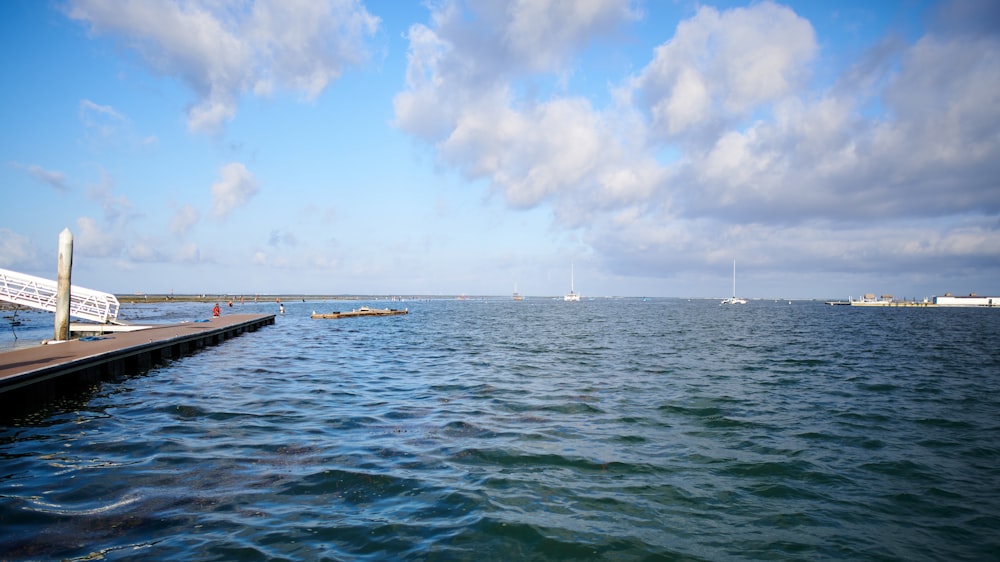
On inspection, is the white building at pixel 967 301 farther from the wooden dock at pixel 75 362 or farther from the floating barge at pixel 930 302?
the wooden dock at pixel 75 362

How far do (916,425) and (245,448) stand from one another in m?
17.2

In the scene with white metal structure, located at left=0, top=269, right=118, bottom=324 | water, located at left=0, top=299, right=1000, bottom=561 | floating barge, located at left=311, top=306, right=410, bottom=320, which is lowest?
water, located at left=0, top=299, right=1000, bottom=561

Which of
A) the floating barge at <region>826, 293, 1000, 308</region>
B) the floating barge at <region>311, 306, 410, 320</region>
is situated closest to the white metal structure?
the floating barge at <region>311, 306, 410, 320</region>

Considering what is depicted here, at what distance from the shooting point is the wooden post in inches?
899

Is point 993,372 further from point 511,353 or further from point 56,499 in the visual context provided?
point 56,499

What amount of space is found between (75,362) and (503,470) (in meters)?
15.4

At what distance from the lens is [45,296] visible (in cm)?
2847

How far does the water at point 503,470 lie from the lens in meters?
6.84

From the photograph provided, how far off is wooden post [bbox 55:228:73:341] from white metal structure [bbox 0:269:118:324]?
1300 millimetres

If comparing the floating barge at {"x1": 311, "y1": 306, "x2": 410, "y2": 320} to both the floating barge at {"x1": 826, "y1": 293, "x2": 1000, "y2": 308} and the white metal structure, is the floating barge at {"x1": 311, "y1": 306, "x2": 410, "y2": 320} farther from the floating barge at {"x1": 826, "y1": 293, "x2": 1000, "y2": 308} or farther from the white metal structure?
the floating barge at {"x1": 826, "y1": 293, "x2": 1000, "y2": 308}

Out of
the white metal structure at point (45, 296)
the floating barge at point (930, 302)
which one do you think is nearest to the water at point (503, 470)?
the white metal structure at point (45, 296)

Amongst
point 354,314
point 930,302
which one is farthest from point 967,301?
point 354,314

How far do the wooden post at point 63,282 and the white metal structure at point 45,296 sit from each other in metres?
1.30

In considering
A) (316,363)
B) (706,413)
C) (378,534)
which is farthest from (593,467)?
(316,363)
